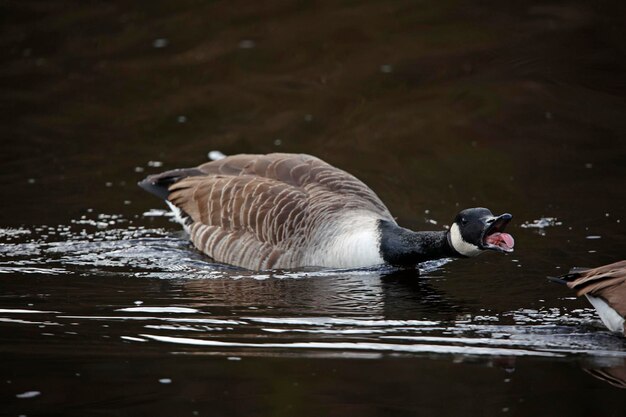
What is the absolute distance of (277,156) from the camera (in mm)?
11938

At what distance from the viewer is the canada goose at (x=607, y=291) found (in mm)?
8031

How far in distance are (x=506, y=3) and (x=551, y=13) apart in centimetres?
87

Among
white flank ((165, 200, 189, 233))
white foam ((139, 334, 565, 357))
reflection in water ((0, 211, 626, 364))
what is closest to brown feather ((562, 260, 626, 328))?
reflection in water ((0, 211, 626, 364))

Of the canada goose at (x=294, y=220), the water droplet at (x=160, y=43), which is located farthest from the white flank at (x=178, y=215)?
the water droplet at (x=160, y=43)

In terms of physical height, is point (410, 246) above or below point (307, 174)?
below

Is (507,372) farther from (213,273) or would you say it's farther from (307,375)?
(213,273)

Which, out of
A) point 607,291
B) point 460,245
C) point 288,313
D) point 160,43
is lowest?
point 288,313

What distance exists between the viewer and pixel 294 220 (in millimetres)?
10961

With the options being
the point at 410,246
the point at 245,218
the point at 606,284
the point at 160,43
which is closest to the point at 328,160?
the point at 245,218

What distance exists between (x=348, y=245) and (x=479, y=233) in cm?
147

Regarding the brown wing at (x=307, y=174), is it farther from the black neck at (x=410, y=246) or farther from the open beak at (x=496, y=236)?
the open beak at (x=496, y=236)

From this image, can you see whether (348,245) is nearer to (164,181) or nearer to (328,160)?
(164,181)

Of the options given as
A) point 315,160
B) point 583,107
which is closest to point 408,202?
point 315,160

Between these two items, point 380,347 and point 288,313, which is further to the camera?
point 288,313
